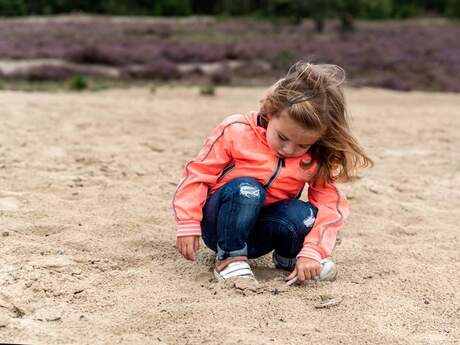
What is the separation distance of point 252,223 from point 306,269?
0.28m

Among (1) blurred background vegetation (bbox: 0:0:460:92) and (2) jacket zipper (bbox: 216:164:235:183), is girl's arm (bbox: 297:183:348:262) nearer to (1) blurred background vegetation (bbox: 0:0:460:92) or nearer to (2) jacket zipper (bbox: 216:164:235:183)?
(2) jacket zipper (bbox: 216:164:235:183)

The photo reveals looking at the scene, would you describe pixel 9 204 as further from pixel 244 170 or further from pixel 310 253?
pixel 310 253

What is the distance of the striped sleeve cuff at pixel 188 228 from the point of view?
107 inches

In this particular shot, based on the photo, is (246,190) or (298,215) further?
(298,215)

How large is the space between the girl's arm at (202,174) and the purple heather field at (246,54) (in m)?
7.24

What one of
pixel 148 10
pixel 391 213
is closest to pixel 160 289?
pixel 391 213

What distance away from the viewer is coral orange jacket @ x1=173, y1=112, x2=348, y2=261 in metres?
2.79

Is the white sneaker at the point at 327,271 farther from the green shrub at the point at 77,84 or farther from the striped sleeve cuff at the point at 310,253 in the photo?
the green shrub at the point at 77,84

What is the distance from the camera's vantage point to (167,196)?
408cm

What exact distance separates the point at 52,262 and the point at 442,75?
10147mm

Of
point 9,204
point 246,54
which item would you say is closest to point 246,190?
point 9,204

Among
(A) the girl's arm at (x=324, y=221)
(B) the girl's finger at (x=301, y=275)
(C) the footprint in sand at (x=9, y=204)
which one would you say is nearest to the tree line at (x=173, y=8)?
(C) the footprint in sand at (x=9, y=204)

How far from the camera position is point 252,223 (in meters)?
2.78

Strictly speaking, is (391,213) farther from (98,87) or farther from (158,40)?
(158,40)
